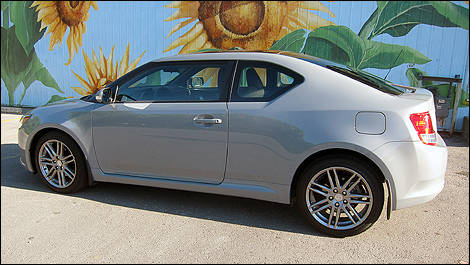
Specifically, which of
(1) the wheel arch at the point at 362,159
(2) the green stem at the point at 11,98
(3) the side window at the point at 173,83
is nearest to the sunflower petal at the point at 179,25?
(2) the green stem at the point at 11,98

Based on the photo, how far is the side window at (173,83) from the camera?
12.0 ft

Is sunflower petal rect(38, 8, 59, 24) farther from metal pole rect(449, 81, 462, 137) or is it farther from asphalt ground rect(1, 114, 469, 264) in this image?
metal pole rect(449, 81, 462, 137)

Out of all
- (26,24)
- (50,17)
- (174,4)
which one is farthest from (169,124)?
(26,24)

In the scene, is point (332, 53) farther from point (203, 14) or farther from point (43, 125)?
point (43, 125)

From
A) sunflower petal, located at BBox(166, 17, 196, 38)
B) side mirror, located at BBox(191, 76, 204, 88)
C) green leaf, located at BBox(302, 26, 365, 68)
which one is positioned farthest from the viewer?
sunflower petal, located at BBox(166, 17, 196, 38)

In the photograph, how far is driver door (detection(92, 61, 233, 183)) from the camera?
3.44 meters

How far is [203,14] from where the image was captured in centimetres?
886

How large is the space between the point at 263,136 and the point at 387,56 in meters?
5.56

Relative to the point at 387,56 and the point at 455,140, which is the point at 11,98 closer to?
the point at 387,56

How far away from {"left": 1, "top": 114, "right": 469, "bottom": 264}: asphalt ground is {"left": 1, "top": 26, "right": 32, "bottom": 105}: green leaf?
792 centimetres


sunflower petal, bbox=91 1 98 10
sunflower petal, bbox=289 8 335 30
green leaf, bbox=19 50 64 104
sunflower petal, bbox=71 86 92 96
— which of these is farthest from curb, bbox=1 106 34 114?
sunflower petal, bbox=289 8 335 30

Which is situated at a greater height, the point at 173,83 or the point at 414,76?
the point at 173,83

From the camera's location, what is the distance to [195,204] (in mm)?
3910

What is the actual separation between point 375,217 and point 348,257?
450mm
